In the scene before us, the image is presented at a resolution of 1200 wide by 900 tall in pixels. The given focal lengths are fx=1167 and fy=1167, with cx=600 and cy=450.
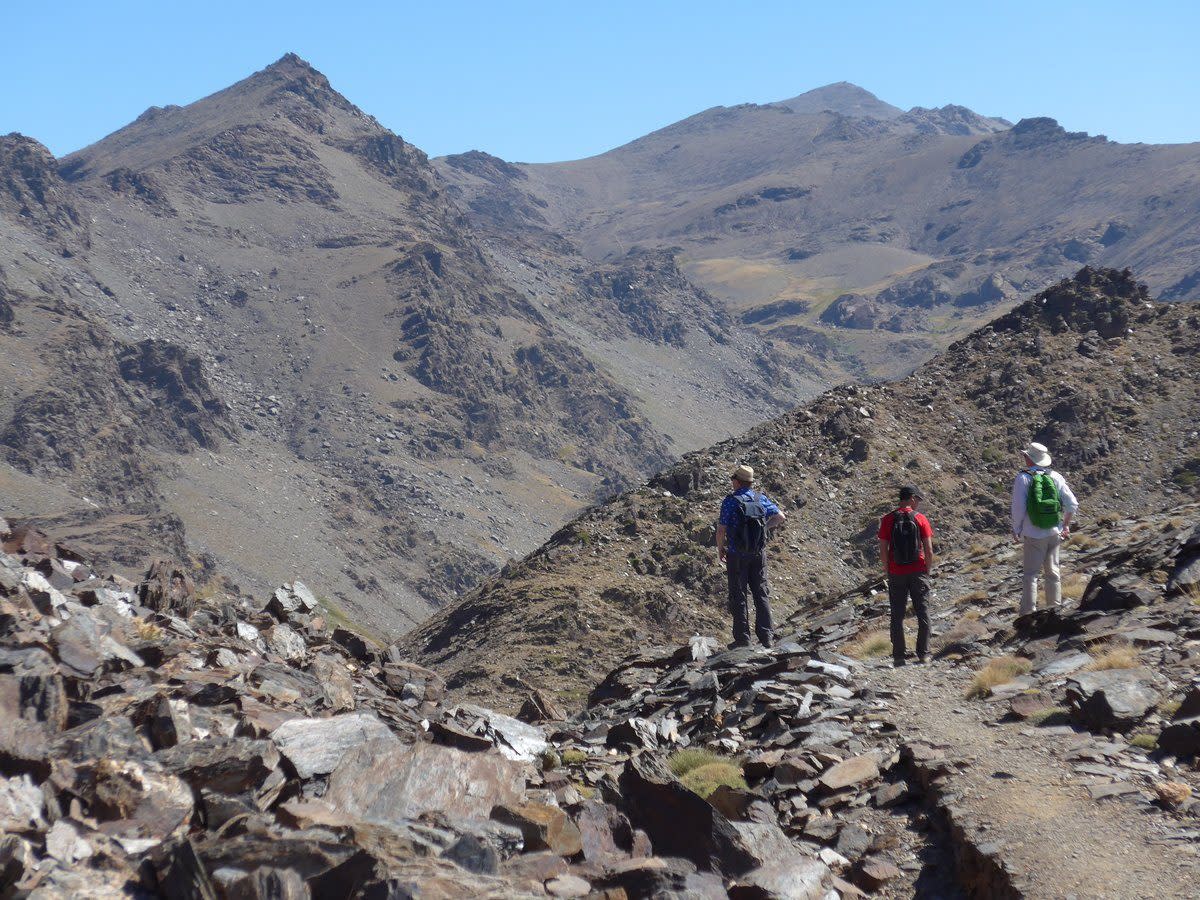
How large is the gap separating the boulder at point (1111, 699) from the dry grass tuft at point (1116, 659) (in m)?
0.52

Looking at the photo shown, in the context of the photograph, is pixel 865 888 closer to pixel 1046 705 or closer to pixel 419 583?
pixel 1046 705

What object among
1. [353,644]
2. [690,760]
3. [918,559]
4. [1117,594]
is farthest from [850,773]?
[353,644]

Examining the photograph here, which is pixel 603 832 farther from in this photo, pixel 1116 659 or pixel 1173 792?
pixel 1116 659

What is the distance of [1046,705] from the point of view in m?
11.2

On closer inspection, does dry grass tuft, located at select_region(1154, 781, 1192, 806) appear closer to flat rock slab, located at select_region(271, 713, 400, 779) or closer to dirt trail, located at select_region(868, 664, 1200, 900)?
dirt trail, located at select_region(868, 664, 1200, 900)

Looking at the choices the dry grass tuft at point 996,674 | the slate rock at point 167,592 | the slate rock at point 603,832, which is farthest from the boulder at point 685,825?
the slate rock at point 167,592

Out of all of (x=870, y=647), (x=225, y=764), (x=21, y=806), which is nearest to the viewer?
(x=21, y=806)

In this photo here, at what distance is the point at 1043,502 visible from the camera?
49.8 ft

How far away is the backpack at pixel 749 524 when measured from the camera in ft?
53.9

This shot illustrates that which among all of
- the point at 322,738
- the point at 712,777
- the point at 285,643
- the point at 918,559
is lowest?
the point at 712,777

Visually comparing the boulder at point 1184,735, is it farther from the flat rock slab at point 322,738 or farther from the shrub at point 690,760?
the flat rock slab at point 322,738

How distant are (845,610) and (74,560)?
1360 centimetres

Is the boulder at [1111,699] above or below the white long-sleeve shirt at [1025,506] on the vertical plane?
below

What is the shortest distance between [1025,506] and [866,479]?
27946 mm
